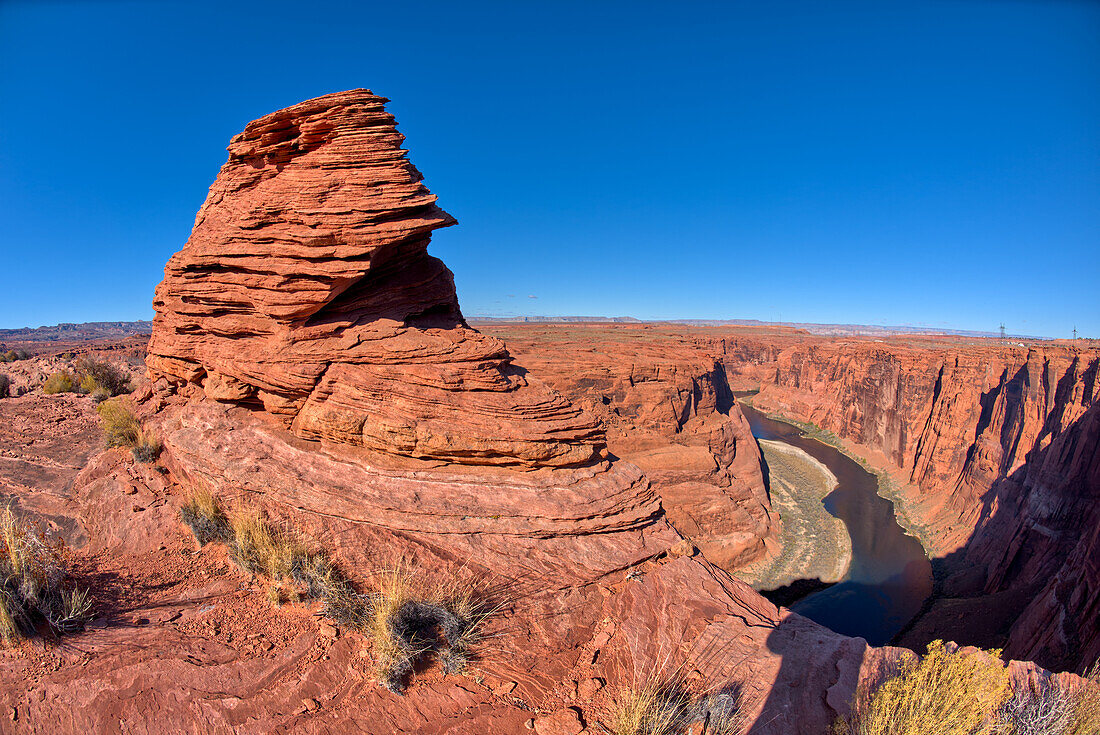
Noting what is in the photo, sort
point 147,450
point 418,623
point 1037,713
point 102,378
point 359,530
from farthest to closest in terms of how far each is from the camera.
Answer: point 102,378 < point 147,450 < point 359,530 < point 418,623 < point 1037,713

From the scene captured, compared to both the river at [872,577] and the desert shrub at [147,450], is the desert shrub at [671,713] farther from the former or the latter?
the river at [872,577]

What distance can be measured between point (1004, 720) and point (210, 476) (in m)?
11.6

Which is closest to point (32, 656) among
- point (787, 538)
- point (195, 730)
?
point (195, 730)

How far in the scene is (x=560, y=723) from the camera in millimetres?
4973

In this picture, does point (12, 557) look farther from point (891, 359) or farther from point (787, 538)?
point (891, 359)

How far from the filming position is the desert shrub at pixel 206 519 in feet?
23.7

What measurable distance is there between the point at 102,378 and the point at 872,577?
144 feet

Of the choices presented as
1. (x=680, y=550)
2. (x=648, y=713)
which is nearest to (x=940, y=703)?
(x=648, y=713)

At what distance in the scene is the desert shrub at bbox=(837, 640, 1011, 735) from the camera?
426cm

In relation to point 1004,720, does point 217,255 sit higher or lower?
higher

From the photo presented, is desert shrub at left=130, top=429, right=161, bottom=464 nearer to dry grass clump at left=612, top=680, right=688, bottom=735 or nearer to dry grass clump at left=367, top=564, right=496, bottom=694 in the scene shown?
dry grass clump at left=367, top=564, right=496, bottom=694

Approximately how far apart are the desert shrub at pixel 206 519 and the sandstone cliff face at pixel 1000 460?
62.3ft

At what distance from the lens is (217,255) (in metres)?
9.82

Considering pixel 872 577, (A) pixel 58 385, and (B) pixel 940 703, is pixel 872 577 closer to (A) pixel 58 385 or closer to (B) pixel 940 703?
(B) pixel 940 703
